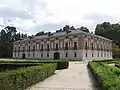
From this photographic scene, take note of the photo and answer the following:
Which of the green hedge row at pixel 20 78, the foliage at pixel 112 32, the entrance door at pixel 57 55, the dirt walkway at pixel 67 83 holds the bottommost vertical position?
the dirt walkway at pixel 67 83

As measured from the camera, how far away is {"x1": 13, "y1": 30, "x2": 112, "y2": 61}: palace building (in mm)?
44906

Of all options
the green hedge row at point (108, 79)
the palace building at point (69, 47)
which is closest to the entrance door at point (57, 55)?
the palace building at point (69, 47)

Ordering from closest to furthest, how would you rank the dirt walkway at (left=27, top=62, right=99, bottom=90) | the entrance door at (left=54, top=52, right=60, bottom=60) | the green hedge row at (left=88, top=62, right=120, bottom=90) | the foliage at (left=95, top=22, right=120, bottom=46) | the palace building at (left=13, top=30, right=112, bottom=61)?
the green hedge row at (left=88, top=62, right=120, bottom=90)
the dirt walkway at (left=27, top=62, right=99, bottom=90)
the palace building at (left=13, top=30, right=112, bottom=61)
the entrance door at (left=54, top=52, right=60, bottom=60)
the foliage at (left=95, top=22, right=120, bottom=46)

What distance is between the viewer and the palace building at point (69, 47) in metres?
44.9

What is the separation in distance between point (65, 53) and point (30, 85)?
124 feet

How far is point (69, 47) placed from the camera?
46.9 metres

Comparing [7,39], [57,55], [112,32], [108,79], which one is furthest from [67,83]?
[7,39]

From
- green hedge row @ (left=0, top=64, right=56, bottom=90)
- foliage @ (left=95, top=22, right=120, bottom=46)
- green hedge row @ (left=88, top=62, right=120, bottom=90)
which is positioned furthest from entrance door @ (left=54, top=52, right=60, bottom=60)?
green hedge row @ (left=88, top=62, right=120, bottom=90)

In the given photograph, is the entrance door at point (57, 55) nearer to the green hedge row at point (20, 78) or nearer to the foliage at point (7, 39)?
the foliage at point (7, 39)

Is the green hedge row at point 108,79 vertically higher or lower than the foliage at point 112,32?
lower

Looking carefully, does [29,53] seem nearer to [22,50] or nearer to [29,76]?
[22,50]

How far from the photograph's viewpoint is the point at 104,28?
77.2m

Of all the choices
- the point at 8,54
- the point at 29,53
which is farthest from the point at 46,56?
the point at 8,54

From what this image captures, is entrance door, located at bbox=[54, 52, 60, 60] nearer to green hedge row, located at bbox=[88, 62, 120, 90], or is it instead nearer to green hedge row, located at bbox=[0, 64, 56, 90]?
green hedge row, located at bbox=[0, 64, 56, 90]
